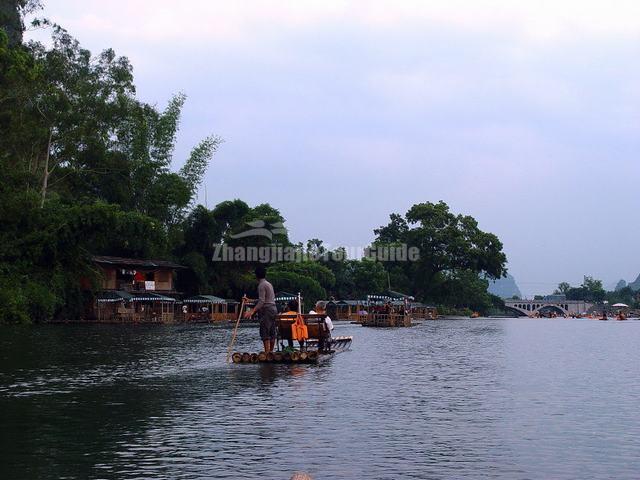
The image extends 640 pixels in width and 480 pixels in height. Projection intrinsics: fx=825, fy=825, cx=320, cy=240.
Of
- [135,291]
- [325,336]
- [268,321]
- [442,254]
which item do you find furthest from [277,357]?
[442,254]

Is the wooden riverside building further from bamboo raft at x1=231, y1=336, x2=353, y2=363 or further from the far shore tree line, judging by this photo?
bamboo raft at x1=231, y1=336, x2=353, y2=363

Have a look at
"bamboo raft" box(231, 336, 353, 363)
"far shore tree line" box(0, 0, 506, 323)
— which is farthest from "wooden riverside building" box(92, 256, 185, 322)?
"bamboo raft" box(231, 336, 353, 363)

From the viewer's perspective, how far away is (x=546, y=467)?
11.8 m

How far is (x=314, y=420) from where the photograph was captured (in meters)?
15.7

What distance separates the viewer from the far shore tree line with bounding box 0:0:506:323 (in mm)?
58344

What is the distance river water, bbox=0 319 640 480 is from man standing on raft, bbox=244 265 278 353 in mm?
1137

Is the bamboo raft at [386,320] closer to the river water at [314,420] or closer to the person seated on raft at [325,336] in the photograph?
the person seated on raft at [325,336]

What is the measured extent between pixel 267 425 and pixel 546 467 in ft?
17.5

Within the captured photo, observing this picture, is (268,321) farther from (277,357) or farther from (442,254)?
(442,254)

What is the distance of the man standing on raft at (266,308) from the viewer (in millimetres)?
25922

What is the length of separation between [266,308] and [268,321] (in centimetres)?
57

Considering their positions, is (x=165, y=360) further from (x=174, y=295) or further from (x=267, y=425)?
(x=174, y=295)

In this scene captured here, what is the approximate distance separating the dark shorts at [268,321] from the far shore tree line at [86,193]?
3011 cm

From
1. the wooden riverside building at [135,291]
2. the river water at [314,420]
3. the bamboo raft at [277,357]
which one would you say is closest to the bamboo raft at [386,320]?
the wooden riverside building at [135,291]
